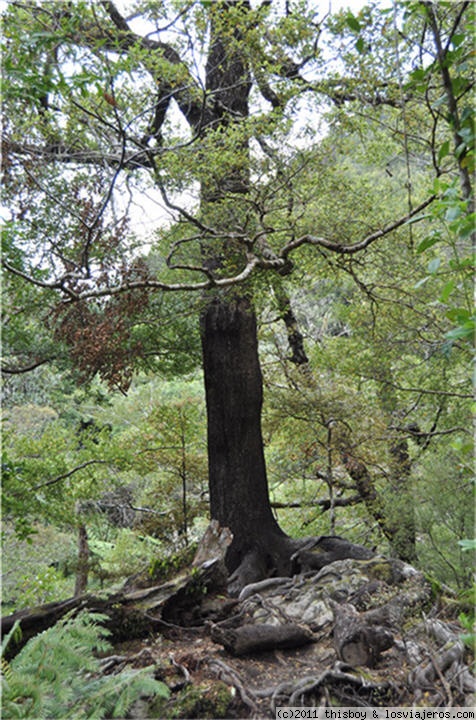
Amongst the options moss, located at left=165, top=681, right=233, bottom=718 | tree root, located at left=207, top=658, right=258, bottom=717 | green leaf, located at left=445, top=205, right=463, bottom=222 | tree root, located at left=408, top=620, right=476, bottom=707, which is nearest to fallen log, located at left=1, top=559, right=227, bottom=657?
tree root, located at left=207, top=658, right=258, bottom=717

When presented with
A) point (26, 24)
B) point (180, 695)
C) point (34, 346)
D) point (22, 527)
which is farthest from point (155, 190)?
point (180, 695)

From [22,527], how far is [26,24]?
3.30 m

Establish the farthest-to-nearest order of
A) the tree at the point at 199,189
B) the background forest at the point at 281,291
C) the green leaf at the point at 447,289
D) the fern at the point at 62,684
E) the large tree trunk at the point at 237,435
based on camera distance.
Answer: the large tree trunk at the point at 237,435
the tree at the point at 199,189
the background forest at the point at 281,291
the fern at the point at 62,684
the green leaf at the point at 447,289

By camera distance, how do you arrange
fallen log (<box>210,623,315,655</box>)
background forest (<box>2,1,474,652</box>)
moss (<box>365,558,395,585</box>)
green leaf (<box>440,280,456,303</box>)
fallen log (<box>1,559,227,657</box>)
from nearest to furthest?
green leaf (<box>440,280,456,303</box>)
fallen log (<box>1,559,227,657</box>)
fallen log (<box>210,623,315,655</box>)
background forest (<box>2,1,474,652</box>)
moss (<box>365,558,395,585</box>)

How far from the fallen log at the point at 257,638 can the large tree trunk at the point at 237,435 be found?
5.72 feet

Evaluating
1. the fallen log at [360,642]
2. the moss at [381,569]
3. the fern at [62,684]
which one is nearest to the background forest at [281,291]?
the moss at [381,569]

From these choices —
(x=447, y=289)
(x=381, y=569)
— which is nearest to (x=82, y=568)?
(x=381, y=569)

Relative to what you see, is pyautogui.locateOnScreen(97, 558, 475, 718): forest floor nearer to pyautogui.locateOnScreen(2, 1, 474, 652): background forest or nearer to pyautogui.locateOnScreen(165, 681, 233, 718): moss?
pyautogui.locateOnScreen(165, 681, 233, 718): moss

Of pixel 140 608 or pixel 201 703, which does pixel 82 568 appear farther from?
pixel 201 703

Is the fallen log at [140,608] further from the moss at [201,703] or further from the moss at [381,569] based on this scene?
the moss at [381,569]

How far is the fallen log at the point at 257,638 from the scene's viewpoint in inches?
111

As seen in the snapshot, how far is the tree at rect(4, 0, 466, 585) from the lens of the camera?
3.75 meters

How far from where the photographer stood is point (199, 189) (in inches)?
181

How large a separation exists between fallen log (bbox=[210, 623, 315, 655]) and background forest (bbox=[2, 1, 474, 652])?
2.38ft
